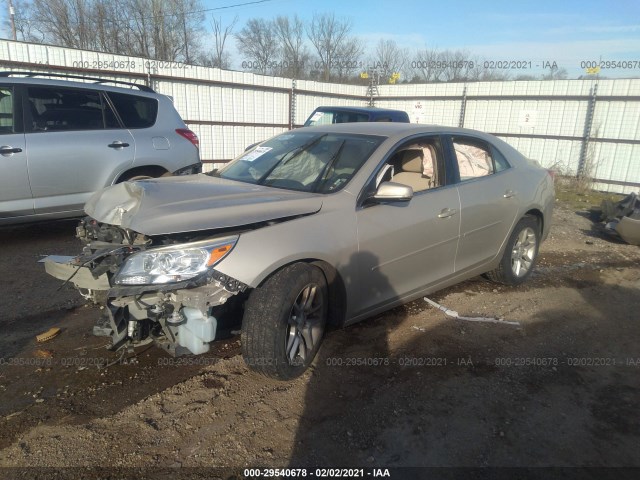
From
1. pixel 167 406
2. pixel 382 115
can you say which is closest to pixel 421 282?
pixel 167 406

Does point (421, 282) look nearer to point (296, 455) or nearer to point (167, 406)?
point (296, 455)

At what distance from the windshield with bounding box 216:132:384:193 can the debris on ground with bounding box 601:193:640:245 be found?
5367 millimetres

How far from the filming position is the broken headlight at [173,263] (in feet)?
8.86

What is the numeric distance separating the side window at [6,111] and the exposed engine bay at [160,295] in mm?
3209

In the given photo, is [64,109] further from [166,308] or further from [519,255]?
[519,255]

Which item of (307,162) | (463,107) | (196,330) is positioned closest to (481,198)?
(307,162)

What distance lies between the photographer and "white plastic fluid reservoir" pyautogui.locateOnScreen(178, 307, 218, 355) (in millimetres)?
2730

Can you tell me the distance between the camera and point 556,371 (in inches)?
134

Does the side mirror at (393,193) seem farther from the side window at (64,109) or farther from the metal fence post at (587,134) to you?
the metal fence post at (587,134)

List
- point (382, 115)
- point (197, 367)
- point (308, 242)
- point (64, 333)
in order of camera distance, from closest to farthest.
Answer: point (308, 242) → point (197, 367) → point (64, 333) → point (382, 115)

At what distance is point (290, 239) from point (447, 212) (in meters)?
1.64

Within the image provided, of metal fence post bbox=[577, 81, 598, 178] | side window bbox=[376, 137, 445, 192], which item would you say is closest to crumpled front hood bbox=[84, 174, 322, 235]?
side window bbox=[376, 137, 445, 192]

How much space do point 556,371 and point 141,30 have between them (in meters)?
28.8

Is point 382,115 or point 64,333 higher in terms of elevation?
point 382,115
